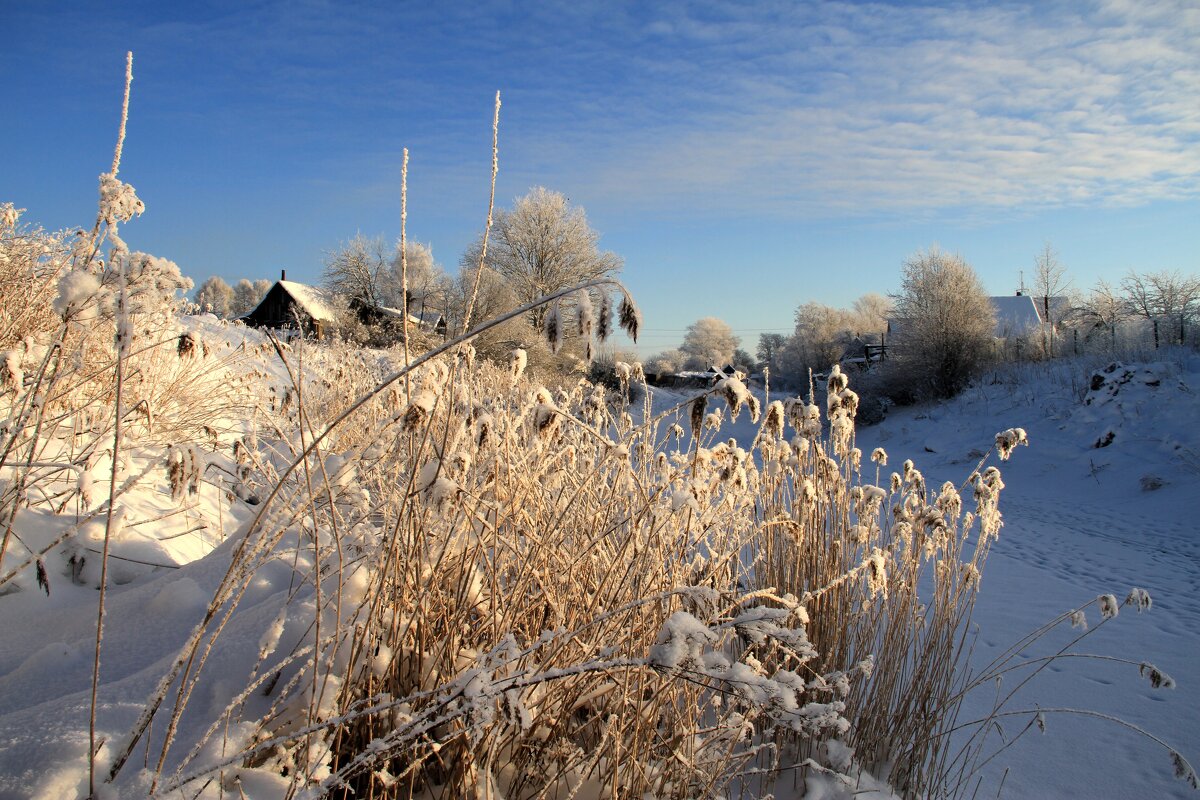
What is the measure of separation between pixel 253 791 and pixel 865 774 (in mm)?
2141

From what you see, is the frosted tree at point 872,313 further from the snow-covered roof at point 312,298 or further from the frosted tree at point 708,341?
the snow-covered roof at point 312,298

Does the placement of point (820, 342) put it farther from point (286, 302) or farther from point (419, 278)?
point (286, 302)

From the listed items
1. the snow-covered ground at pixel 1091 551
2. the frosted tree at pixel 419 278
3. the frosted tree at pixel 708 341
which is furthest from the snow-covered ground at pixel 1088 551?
the frosted tree at pixel 708 341

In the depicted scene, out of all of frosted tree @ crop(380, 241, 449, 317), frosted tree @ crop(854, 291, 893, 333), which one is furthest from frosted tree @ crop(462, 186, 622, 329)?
frosted tree @ crop(854, 291, 893, 333)

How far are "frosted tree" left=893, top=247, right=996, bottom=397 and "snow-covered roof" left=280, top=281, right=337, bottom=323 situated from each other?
2358cm

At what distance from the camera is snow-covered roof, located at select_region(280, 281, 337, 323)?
102 ft

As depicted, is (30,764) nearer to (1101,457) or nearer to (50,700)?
(50,700)

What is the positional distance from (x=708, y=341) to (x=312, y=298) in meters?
39.0

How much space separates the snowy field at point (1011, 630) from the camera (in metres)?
1.41

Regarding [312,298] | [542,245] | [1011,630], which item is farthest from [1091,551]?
[312,298]

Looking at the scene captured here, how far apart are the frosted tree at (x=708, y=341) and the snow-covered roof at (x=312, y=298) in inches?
1278

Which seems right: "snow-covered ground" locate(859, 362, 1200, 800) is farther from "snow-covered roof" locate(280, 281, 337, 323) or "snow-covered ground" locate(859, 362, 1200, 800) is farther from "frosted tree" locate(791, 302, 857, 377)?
"snow-covered roof" locate(280, 281, 337, 323)

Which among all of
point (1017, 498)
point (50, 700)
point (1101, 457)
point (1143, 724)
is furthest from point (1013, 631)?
point (1101, 457)

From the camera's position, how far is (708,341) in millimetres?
64062
